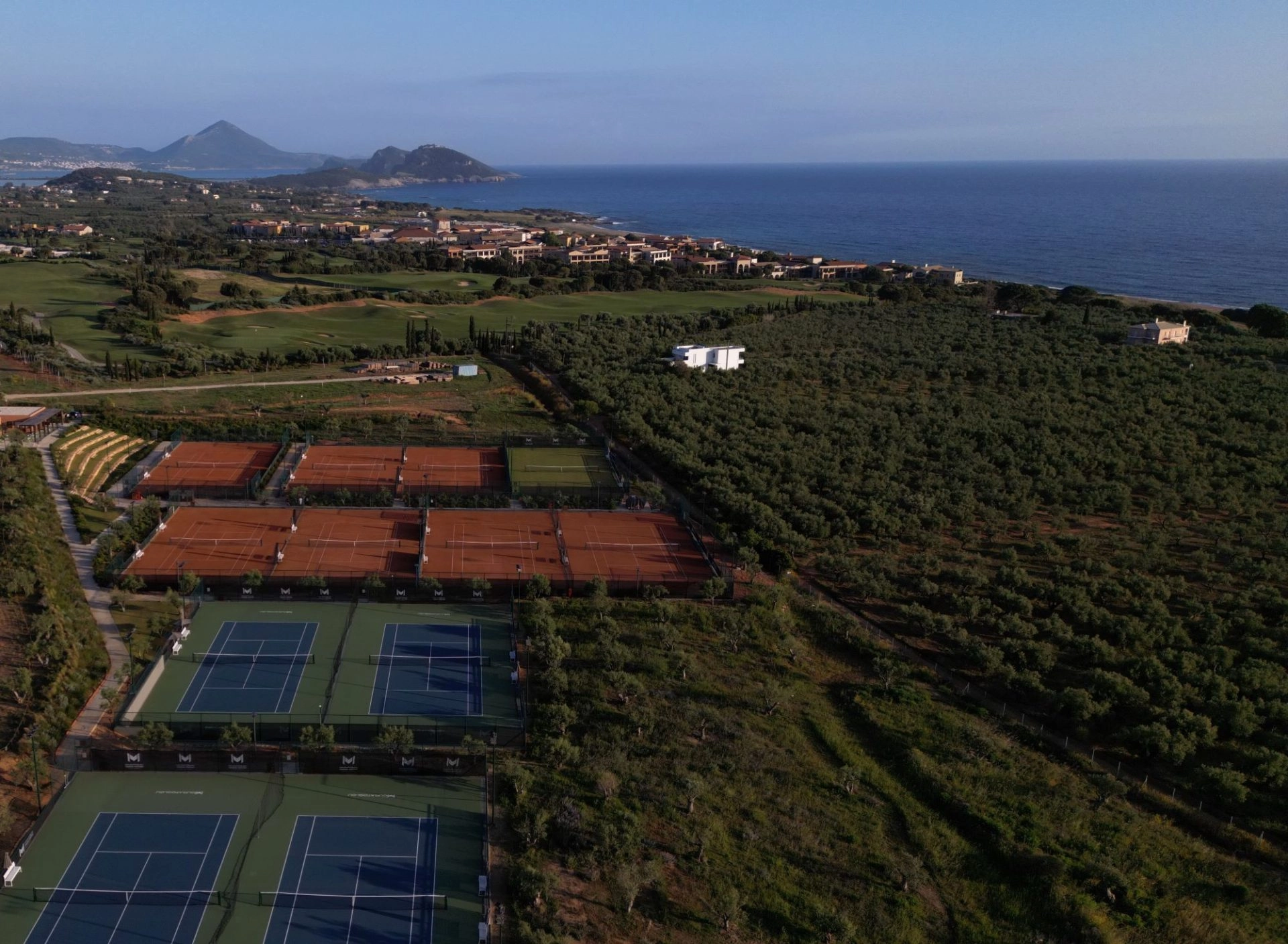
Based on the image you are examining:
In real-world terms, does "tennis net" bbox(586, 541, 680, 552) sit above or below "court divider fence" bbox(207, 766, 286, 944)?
below

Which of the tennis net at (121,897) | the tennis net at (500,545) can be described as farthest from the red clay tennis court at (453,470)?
the tennis net at (121,897)

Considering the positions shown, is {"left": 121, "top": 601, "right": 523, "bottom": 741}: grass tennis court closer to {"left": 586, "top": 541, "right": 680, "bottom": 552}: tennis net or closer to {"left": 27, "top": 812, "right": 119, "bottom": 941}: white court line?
{"left": 27, "top": 812, "right": 119, "bottom": 941}: white court line

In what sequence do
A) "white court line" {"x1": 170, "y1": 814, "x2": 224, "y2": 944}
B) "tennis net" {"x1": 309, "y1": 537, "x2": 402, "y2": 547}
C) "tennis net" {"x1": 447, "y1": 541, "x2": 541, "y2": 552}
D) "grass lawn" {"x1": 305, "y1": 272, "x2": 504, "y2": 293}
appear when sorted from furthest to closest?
"grass lawn" {"x1": 305, "y1": 272, "x2": 504, "y2": 293}
"tennis net" {"x1": 447, "y1": 541, "x2": 541, "y2": 552}
"tennis net" {"x1": 309, "y1": 537, "x2": 402, "y2": 547}
"white court line" {"x1": 170, "y1": 814, "x2": 224, "y2": 944}

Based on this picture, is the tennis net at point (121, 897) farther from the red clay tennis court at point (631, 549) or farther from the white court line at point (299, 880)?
the red clay tennis court at point (631, 549)

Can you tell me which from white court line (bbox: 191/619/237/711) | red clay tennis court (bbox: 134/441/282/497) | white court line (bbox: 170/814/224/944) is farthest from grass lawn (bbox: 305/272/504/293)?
white court line (bbox: 170/814/224/944)

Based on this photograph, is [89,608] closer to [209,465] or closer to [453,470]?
[209,465]

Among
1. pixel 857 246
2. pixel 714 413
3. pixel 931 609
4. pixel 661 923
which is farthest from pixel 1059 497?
pixel 857 246

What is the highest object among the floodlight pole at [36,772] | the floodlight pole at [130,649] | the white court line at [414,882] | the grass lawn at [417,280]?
the floodlight pole at [36,772]
